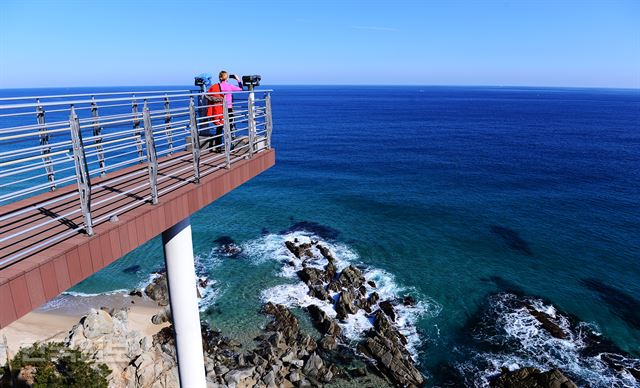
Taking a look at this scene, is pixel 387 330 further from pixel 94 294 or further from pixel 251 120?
pixel 94 294

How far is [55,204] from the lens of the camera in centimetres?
691

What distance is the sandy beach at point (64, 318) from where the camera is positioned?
19288mm

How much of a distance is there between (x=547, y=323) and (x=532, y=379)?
223 inches

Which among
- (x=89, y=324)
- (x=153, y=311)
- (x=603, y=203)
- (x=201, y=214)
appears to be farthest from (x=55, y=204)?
(x=603, y=203)

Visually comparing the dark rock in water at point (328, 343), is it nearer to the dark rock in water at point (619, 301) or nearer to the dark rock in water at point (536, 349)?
the dark rock in water at point (536, 349)

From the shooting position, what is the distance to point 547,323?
22156 mm

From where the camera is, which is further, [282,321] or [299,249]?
[299,249]

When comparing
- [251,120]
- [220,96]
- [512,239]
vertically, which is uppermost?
[220,96]

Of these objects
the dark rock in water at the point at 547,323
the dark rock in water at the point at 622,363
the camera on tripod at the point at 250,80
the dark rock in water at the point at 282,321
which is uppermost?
the camera on tripod at the point at 250,80

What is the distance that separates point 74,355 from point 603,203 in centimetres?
4782

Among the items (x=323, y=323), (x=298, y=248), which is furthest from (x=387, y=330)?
(x=298, y=248)

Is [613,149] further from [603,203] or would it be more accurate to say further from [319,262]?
[319,262]

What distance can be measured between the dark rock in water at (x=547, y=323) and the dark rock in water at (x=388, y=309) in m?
8.44

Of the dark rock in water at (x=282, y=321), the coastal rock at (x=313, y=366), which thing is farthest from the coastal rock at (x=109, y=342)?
the coastal rock at (x=313, y=366)
